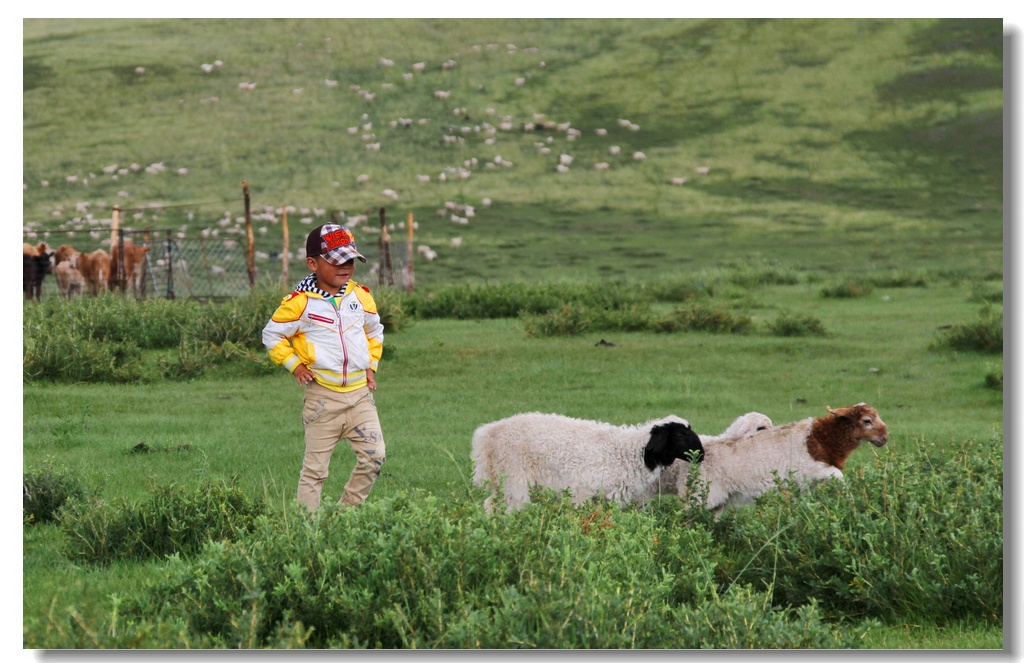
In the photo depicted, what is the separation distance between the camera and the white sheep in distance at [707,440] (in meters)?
7.01

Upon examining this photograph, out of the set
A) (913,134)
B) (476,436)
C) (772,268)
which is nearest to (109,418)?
(476,436)

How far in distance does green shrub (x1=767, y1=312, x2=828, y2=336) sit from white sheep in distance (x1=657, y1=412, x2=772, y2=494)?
712 centimetres

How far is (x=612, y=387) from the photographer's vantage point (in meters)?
11.6

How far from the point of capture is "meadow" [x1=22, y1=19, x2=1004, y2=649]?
4902 millimetres

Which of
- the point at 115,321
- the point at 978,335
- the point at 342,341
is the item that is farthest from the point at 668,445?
the point at 115,321

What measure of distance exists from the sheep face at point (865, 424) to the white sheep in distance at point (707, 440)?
59 centimetres

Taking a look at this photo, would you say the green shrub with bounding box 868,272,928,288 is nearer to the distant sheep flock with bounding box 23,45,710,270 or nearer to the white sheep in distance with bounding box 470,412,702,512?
the distant sheep flock with bounding box 23,45,710,270

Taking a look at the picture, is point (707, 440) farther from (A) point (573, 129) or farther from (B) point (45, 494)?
(A) point (573, 129)

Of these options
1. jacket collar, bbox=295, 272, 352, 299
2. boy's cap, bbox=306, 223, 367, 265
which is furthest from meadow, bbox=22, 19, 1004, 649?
boy's cap, bbox=306, 223, 367, 265

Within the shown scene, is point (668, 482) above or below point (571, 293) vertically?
below

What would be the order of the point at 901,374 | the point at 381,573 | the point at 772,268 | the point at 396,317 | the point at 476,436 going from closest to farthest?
the point at 381,573 < the point at 476,436 < the point at 901,374 < the point at 396,317 < the point at 772,268

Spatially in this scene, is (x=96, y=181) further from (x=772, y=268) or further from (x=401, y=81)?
(x=772, y=268)

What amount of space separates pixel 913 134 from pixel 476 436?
5806mm

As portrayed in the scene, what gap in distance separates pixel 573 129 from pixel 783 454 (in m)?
6.41
